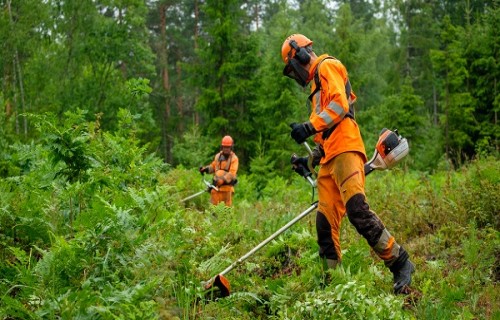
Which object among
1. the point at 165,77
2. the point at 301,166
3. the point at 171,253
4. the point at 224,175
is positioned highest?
the point at 165,77

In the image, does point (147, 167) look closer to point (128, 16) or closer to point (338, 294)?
point (338, 294)

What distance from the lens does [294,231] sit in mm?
7137

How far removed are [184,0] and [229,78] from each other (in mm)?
14473

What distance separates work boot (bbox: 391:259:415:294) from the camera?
527 centimetres

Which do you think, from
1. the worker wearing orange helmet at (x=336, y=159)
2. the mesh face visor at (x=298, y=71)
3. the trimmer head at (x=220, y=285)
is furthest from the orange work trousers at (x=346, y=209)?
the trimmer head at (x=220, y=285)

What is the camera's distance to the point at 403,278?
17.6 feet

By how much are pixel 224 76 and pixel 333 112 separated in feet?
73.5

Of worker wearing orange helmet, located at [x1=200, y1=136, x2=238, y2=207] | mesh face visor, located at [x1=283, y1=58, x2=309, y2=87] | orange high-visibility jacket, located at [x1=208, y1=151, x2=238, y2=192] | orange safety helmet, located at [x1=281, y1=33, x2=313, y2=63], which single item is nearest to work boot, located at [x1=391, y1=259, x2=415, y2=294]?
mesh face visor, located at [x1=283, y1=58, x2=309, y2=87]

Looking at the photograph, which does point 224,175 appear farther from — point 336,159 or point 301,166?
point 336,159

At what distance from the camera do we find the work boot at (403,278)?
17.3 ft

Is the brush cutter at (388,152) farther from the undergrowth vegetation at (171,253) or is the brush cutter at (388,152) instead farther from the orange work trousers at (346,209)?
the undergrowth vegetation at (171,253)

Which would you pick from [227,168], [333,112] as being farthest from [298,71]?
[227,168]

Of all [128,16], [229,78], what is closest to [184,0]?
[229,78]

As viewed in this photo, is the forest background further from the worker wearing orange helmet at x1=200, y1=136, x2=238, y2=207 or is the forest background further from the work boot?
the worker wearing orange helmet at x1=200, y1=136, x2=238, y2=207
